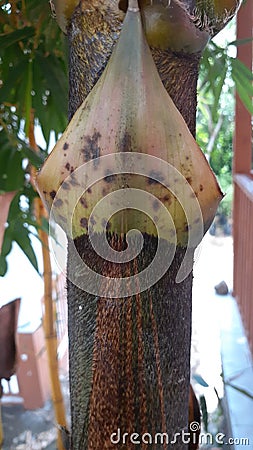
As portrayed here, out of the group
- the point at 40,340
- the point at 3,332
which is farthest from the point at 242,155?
the point at 3,332

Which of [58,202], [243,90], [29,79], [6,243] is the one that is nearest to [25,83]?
[29,79]

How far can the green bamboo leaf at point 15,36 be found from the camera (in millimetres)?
569

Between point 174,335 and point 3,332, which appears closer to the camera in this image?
point 174,335

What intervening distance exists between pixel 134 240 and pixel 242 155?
1.82 meters

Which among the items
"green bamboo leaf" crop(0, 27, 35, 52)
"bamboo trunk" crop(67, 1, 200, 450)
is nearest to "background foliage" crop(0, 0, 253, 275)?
"green bamboo leaf" crop(0, 27, 35, 52)

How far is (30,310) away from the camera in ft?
7.18

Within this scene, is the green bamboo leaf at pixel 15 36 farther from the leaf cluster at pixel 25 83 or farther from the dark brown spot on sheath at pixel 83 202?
the dark brown spot on sheath at pixel 83 202

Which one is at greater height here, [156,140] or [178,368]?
[156,140]

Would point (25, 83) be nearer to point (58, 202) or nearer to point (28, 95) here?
point (28, 95)

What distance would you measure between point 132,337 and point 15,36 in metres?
0.46

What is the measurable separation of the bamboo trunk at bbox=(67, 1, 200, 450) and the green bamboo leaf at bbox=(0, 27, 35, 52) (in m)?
0.35

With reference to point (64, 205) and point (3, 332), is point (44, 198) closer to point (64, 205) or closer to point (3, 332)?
point (64, 205)

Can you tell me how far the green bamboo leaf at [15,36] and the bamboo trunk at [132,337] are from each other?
0.35m

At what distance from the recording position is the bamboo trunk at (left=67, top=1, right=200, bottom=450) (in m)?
0.24
